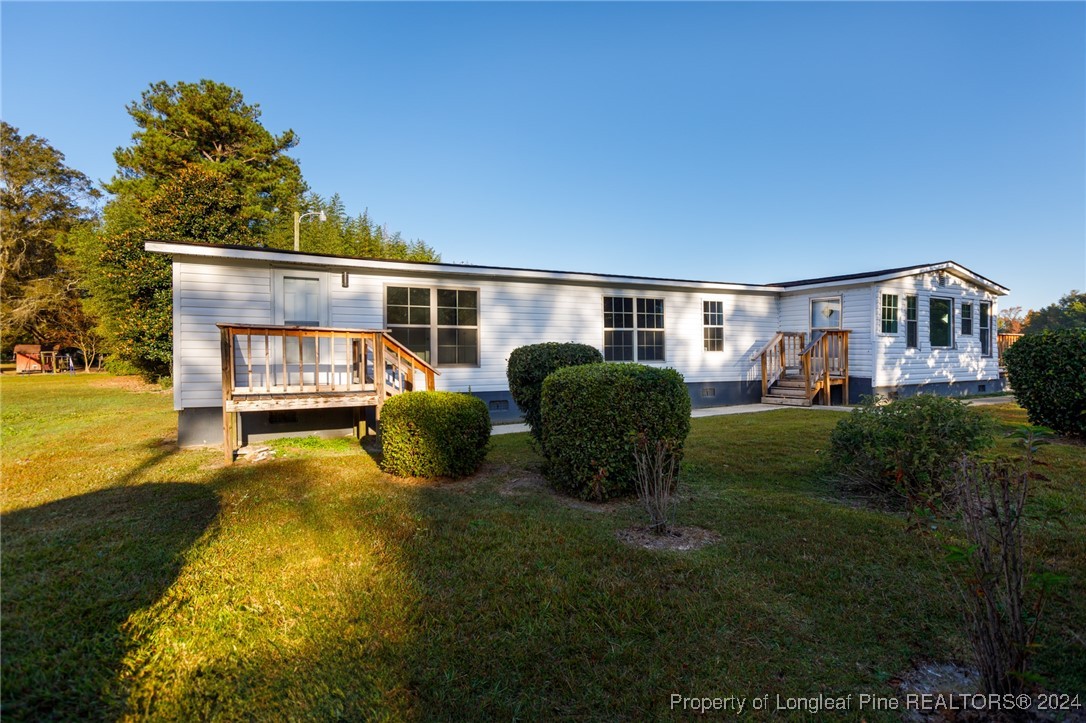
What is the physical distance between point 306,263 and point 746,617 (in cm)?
821

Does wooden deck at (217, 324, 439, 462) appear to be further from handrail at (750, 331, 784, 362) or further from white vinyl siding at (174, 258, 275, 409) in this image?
handrail at (750, 331, 784, 362)

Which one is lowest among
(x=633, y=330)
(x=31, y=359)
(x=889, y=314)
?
(x=31, y=359)

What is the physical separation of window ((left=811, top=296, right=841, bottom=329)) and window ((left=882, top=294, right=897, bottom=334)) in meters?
0.98

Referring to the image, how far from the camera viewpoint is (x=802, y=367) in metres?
12.9

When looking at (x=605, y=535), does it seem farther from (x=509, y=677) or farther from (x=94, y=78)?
(x=94, y=78)

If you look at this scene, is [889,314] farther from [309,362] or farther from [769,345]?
[309,362]

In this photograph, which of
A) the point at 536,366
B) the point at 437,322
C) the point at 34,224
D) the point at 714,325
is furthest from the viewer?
the point at 34,224

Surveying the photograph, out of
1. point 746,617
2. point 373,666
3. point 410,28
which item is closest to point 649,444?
point 746,617

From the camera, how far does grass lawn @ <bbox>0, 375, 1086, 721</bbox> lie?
2076 mm

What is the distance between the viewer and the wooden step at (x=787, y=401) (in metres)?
11.8

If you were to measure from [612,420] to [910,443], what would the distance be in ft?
8.71

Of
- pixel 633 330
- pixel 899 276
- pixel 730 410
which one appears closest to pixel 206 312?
pixel 633 330

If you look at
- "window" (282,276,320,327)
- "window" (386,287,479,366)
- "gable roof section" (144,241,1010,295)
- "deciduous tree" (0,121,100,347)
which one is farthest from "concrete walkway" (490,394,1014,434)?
"deciduous tree" (0,121,100,347)

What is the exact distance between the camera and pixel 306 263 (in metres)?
8.26
